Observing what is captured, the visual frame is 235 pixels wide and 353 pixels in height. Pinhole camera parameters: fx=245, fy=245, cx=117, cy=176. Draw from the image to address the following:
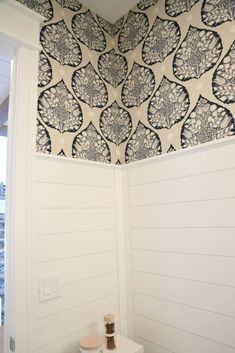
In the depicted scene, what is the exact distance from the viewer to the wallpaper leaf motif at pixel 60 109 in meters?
1.30

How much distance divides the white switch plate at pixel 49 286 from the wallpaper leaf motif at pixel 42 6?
1.40 meters

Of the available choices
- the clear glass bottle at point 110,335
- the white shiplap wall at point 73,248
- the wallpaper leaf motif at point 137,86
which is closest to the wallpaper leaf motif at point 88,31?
the wallpaper leaf motif at point 137,86

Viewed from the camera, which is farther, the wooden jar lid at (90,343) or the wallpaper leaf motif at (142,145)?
the wallpaper leaf motif at (142,145)

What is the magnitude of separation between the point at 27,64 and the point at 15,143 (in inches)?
16.6

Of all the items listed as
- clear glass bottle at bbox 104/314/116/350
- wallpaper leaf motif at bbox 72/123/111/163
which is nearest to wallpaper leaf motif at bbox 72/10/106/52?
wallpaper leaf motif at bbox 72/123/111/163

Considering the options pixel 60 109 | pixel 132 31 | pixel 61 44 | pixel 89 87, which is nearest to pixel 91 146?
pixel 60 109

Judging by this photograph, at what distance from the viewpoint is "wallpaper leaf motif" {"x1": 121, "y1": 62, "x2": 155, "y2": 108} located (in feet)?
4.96

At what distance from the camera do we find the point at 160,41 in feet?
4.82

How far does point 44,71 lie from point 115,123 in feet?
1.81

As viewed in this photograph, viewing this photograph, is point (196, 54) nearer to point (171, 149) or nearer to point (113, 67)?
point (171, 149)

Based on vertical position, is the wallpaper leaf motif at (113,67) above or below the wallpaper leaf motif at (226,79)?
above

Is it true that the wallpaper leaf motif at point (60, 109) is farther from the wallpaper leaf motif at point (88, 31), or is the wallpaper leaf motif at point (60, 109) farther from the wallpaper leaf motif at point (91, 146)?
the wallpaper leaf motif at point (88, 31)

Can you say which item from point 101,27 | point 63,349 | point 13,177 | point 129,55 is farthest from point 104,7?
point 63,349

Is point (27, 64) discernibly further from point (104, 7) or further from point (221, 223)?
point (221, 223)
